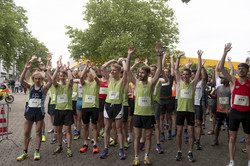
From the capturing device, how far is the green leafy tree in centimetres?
2192

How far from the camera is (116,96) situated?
5.38 m

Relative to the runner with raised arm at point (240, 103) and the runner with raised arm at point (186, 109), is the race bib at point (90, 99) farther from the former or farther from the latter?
the runner with raised arm at point (240, 103)

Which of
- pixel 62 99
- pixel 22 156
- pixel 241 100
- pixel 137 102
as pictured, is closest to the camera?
pixel 241 100

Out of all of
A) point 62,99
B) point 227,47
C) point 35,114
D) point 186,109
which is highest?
point 227,47

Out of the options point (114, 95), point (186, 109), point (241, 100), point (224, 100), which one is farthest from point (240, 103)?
point (114, 95)

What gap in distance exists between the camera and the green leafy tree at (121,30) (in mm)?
21922

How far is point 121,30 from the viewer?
76.8 feet

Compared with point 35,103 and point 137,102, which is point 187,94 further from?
point 35,103

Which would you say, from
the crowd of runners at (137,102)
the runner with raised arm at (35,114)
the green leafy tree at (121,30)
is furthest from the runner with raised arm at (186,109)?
the green leafy tree at (121,30)

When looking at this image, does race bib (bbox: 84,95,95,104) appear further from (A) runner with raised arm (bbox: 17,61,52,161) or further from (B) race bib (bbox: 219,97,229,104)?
(B) race bib (bbox: 219,97,229,104)

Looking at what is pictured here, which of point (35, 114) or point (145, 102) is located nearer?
point (145, 102)

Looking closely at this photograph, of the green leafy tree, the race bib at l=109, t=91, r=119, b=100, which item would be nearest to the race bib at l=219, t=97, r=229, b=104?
the race bib at l=109, t=91, r=119, b=100

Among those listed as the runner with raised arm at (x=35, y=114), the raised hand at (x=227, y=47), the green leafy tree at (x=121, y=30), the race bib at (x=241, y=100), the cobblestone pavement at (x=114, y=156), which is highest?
the green leafy tree at (x=121, y=30)

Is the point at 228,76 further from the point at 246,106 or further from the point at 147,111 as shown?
the point at 147,111
